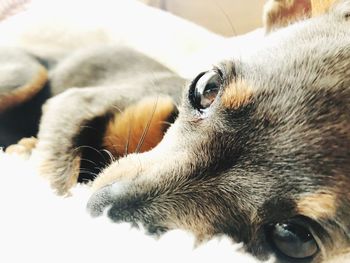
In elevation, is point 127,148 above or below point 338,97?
below

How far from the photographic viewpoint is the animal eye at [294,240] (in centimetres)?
115

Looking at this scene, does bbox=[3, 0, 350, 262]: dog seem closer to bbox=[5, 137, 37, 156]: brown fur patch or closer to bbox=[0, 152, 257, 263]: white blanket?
bbox=[0, 152, 257, 263]: white blanket

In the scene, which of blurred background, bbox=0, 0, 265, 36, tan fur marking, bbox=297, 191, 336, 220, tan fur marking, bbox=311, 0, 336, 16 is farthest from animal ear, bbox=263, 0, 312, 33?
→ blurred background, bbox=0, 0, 265, 36

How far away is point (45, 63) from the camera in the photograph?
2199mm

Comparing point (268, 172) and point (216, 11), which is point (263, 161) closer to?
point (268, 172)

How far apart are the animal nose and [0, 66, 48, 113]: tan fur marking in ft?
3.00

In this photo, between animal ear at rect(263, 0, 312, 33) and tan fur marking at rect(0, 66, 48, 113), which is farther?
tan fur marking at rect(0, 66, 48, 113)

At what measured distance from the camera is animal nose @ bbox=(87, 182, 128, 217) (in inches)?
45.1

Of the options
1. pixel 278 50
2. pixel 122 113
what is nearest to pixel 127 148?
pixel 122 113

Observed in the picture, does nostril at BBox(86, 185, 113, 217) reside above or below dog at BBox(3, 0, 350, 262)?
below

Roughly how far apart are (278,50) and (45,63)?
1145 mm

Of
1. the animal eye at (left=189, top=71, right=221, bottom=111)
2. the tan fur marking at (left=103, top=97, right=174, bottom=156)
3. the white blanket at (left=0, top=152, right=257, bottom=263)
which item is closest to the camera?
the white blanket at (left=0, top=152, right=257, bottom=263)

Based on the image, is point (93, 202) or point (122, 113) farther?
point (122, 113)

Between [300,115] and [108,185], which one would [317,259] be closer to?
[300,115]
